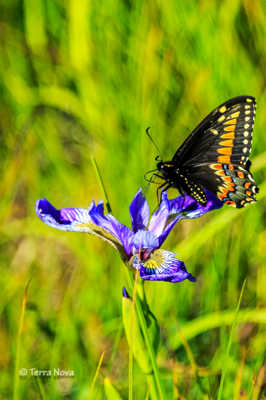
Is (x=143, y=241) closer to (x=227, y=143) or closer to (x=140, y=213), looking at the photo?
(x=140, y=213)

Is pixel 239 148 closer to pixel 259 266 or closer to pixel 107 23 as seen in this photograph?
pixel 259 266

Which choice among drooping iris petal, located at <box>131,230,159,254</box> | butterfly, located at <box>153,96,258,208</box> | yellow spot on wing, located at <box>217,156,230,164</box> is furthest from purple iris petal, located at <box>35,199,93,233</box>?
yellow spot on wing, located at <box>217,156,230,164</box>

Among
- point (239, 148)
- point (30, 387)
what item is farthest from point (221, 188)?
point (30, 387)

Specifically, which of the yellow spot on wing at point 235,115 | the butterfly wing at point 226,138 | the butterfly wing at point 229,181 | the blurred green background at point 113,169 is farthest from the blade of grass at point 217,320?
the yellow spot on wing at point 235,115

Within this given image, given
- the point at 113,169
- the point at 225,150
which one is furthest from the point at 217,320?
the point at 113,169

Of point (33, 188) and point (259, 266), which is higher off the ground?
point (33, 188)

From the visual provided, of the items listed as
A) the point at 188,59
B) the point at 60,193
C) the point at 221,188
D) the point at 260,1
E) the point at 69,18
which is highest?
the point at 69,18
